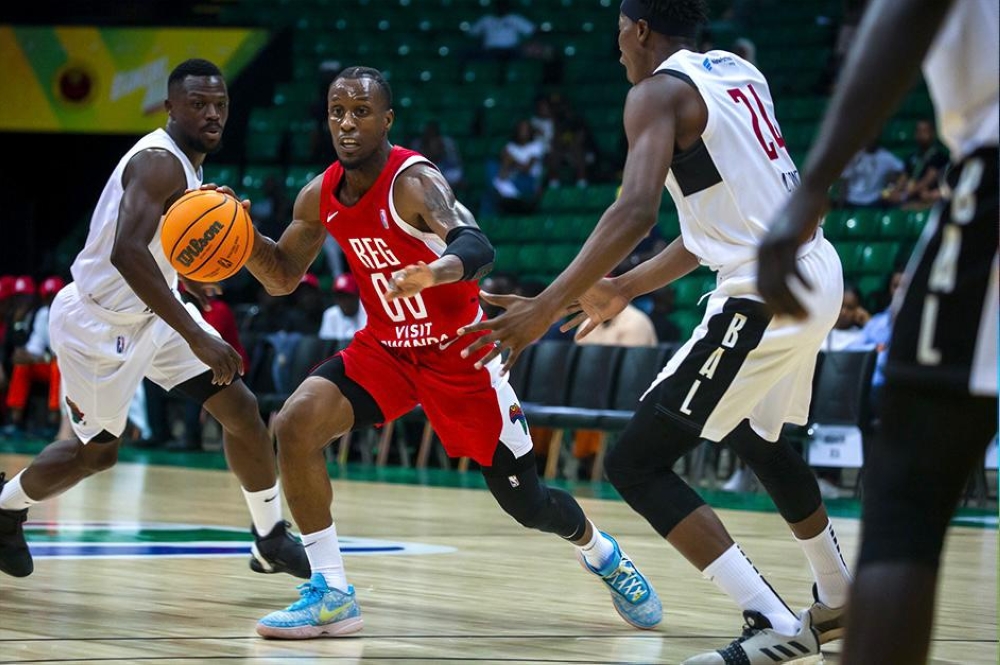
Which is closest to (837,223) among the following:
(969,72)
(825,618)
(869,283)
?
(869,283)

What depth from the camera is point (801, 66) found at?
1739cm

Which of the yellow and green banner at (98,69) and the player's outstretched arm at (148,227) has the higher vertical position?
the player's outstretched arm at (148,227)

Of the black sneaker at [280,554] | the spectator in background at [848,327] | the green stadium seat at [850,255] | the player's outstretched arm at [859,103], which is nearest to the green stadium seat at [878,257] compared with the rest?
the green stadium seat at [850,255]

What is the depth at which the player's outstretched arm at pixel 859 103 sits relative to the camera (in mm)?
2172

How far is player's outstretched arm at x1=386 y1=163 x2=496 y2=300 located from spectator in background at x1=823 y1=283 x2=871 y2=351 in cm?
732

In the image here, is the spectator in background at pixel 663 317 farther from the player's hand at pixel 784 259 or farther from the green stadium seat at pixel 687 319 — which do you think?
the player's hand at pixel 784 259

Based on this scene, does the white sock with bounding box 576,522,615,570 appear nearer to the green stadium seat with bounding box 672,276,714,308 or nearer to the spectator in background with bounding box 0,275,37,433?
the green stadium seat with bounding box 672,276,714,308

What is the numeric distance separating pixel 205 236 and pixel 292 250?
31 cm

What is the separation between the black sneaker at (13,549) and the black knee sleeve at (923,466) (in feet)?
13.4

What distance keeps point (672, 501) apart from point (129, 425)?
1268cm

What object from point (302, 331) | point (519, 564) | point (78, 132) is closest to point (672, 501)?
point (519, 564)

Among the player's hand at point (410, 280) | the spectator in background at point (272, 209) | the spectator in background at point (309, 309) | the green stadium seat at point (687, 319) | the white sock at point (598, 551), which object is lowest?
the spectator in background at point (309, 309)

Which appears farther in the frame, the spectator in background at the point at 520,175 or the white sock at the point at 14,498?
the spectator in background at the point at 520,175

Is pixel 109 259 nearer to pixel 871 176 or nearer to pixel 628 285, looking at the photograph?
pixel 628 285
